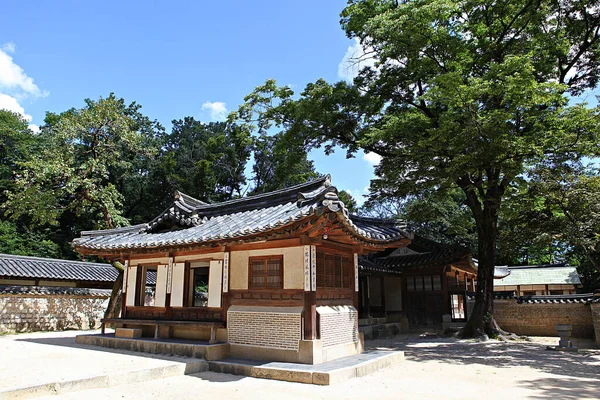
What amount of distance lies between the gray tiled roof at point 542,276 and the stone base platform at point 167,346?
88.9 ft

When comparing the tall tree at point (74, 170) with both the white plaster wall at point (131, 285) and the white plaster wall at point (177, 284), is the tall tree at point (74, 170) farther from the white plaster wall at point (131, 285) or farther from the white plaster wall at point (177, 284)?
the white plaster wall at point (177, 284)

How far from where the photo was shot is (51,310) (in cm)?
1903

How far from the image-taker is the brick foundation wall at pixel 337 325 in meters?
9.57

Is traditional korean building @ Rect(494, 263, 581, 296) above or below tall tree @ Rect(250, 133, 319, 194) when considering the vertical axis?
below

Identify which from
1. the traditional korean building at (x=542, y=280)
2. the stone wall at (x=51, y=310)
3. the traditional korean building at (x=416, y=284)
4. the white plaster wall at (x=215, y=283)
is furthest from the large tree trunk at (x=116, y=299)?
the traditional korean building at (x=542, y=280)

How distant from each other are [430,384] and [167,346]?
6.80 m

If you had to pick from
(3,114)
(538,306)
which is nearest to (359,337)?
(538,306)

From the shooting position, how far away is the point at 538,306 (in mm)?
18281

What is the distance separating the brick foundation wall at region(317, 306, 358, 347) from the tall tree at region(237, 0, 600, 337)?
19.1ft

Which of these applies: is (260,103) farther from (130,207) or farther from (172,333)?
(130,207)

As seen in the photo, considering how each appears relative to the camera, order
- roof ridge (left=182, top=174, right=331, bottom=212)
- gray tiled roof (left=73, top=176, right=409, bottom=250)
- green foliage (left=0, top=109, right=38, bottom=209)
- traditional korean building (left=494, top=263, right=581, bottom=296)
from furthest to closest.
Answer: green foliage (left=0, top=109, right=38, bottom=209) < traditional korean building (left=494, top=263, right=581, bottom=296) < roof ridge (left=182, top=174, right=331, bottom=212) < gray tiled roof (left=73, top=176, right=409, bottom=250)

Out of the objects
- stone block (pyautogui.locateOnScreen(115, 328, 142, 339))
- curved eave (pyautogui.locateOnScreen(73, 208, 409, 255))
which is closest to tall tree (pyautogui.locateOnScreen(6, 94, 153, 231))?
curved eave (pyautogui.locateOnScreen(73, 208, 409, 255))

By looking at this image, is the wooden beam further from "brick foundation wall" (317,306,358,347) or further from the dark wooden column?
"brick foundation wall" (317,306,358,347)

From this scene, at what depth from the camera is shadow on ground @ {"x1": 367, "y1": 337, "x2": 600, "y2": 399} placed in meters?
7.94
